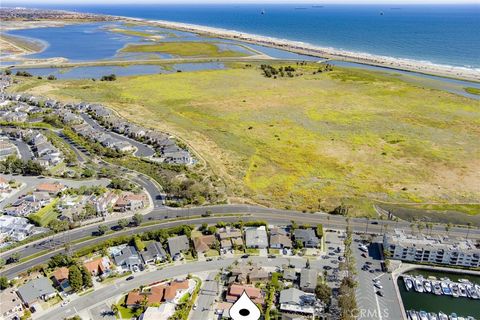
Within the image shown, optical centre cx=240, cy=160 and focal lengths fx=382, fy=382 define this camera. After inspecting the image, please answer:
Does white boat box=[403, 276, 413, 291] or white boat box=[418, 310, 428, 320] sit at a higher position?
white boat box=[403, 276, 413, 291]

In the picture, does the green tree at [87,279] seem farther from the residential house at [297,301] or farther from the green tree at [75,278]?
the residential house at [297,301]

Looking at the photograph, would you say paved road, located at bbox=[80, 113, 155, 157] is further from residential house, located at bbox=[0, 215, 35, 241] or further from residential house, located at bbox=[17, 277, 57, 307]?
residential house, located at bbox=[17, 277, 57, 307]

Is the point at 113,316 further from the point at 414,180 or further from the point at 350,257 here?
the point at 414,180

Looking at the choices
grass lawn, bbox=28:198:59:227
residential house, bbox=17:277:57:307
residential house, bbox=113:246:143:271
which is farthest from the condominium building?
grass lawn, bbox=28:198:59:227

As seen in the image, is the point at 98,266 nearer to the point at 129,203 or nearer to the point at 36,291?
the point at 36,291

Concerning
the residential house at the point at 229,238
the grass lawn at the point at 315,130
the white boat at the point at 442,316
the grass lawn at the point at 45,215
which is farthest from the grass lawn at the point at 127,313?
the white boat at the point at 442,316

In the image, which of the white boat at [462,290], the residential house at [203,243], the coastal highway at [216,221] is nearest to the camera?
the white boat at [462,290]

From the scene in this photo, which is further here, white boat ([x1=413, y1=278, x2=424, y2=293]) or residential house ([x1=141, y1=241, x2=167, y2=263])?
residential house ([x1=141, y1=241, x2=167, y2=263])

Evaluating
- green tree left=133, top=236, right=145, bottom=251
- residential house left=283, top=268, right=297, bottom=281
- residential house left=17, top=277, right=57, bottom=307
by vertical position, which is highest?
residential house left=283, top=268, right=297, bottom=281

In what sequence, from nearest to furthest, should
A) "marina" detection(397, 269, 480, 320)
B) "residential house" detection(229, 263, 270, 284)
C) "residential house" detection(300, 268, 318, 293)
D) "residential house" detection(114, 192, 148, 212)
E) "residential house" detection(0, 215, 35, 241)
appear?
"marina" detection(397, 269, 480, 320)
"residential house" detection(300, 268, 318, 293)
"residential house" detection(229, 263, 270, 284)
"residential house" detection(0, 215, 35, 241)
"residential house" detection(114, 192, 148, 212)
